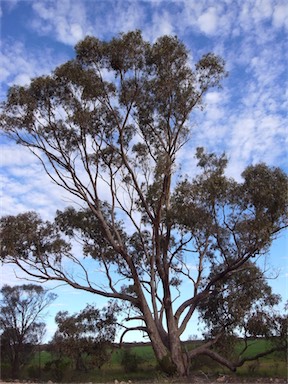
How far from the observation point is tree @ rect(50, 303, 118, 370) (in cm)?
1811

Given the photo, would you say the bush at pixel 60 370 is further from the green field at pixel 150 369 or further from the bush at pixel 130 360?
the bush at pixel 130 360

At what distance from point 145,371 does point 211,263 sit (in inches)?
229

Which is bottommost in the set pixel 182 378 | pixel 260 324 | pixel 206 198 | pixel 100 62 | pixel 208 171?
pixel 182 378

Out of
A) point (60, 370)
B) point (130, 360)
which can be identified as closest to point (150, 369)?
point (130, 360)

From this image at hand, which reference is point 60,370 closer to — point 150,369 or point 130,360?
point 130,360

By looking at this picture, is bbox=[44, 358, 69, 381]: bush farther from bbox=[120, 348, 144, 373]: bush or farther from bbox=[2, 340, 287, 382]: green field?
bbox=[120, 348, 144, 373]: bush

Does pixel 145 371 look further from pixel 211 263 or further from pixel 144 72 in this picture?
pixel 144 72

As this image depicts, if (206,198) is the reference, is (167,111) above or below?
above

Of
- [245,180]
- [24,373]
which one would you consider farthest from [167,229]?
[24,373]

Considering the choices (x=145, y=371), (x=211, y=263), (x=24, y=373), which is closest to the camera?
(x=211, y=263)

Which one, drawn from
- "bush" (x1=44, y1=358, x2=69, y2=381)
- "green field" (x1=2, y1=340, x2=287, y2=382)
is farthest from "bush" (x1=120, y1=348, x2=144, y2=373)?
"bush" (x1=44, y1=358, x2=69, y2=381)

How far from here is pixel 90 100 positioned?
1831 centimetres

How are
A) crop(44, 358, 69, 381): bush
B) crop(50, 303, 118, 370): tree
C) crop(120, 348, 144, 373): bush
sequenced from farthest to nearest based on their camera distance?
crop(120, 348, 144, 373): bush < crop(44, 358, 69, 381): bush < crop(50, 303, 118, 370): tree

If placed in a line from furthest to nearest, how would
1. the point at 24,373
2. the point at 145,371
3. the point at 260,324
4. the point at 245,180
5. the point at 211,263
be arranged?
the point at 24,373 < the point at 145,371 < the point at 211,263 < the point at 260,324 < the point at 245,180
